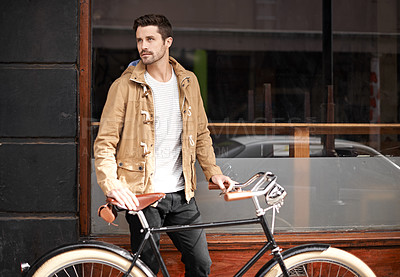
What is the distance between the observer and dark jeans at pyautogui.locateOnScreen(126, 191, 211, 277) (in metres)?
2.95

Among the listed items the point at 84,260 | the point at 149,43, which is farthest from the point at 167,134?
the point at 84,260

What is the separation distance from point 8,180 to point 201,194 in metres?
1.55

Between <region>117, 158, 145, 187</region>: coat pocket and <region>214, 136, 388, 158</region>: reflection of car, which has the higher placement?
<region>214, 136, 388, 158</region>: reflection of car

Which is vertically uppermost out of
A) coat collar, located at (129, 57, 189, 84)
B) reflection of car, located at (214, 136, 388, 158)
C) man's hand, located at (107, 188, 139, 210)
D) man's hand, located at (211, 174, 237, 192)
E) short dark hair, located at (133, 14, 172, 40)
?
short dark hair, located at (133, 14, 172, 40)

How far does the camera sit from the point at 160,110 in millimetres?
3123

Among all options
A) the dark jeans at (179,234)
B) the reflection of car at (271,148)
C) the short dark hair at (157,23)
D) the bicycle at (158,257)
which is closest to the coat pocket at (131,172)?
the dark jeans at (179,234)

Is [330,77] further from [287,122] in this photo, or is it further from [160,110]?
[160,110]

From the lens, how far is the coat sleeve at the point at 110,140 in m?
2.84

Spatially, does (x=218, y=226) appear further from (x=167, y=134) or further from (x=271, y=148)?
(x=271, y=148)

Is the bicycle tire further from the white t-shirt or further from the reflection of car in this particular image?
→ the reflection of car

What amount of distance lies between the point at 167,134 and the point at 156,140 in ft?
0.27

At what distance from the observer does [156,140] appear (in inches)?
123

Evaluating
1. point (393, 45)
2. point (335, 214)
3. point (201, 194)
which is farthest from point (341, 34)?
point (201, 194)

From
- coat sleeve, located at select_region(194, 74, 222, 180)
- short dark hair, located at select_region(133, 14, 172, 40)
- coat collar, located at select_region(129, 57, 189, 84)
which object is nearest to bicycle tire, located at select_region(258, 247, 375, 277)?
coat sleeve, located at select_region(194, 74, 222, 180)
